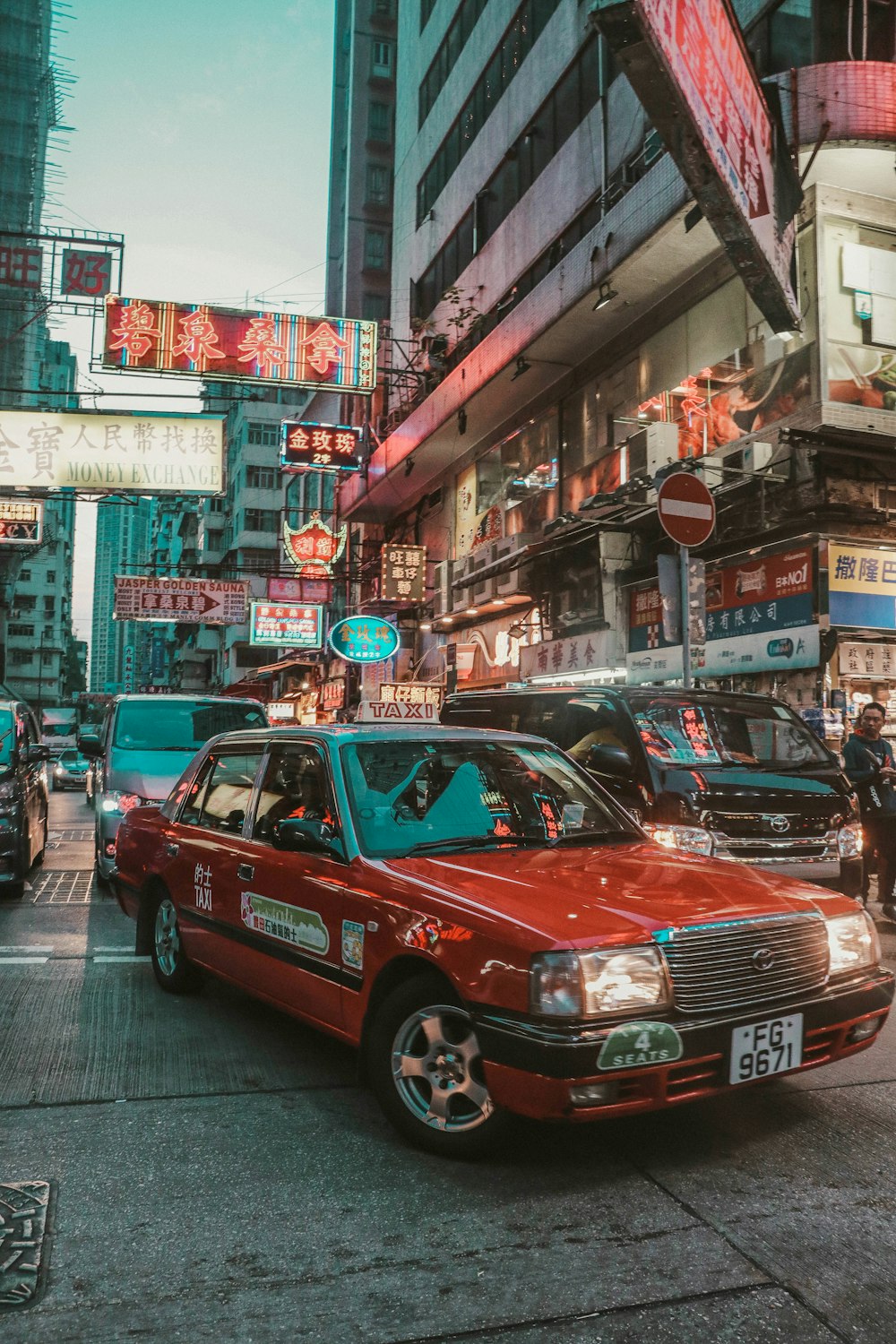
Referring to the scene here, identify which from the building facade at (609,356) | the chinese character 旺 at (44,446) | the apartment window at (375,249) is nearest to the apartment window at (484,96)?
the building facade at (609,356)

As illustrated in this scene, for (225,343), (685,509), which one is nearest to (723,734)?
(685,509)

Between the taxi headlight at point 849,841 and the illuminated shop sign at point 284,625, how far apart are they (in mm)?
26416

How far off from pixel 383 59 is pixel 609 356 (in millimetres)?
39953

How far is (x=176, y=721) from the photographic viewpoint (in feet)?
34.0

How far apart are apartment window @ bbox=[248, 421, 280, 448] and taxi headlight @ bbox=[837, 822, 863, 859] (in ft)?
189

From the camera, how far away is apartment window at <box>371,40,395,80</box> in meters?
49.9

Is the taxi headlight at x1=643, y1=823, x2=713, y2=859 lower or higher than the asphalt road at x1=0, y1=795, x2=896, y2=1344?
higher

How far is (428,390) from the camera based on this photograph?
89.6 feet

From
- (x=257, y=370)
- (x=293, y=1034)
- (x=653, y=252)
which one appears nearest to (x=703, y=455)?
(x=653, y=252)

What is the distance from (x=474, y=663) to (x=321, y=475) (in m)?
22.1

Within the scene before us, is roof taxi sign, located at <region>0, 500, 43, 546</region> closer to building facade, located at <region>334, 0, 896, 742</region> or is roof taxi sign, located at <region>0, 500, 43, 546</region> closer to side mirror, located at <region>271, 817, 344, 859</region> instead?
building facade, located at <region>334, 0, 896, 742</region>

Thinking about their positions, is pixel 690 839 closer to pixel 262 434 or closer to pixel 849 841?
pixel 849 841

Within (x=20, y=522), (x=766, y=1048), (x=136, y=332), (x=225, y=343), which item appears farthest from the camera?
(x=20, y=522)

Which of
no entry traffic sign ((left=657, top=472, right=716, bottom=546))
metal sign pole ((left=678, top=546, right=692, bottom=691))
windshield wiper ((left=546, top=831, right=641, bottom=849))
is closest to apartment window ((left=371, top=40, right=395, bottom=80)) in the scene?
no entry traffic sign ((left=657, top=472, right=716, bottom=546))
